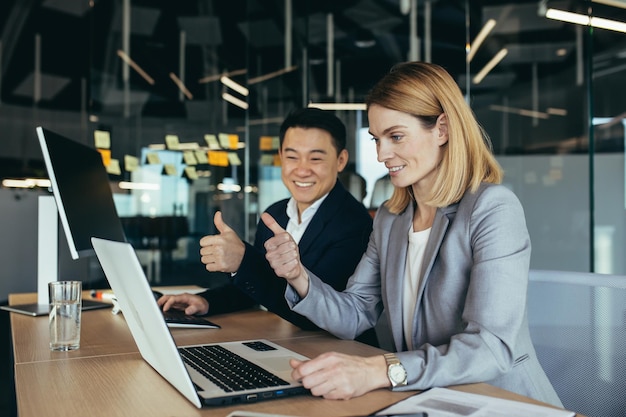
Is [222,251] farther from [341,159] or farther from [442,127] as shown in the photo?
[341,159]

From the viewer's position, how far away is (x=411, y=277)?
1.55 meters

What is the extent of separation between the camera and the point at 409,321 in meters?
1.51

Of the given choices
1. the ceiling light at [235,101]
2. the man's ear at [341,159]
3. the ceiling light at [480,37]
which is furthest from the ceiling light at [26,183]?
the man's ear at [341,159]

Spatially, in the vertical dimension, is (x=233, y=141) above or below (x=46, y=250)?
above

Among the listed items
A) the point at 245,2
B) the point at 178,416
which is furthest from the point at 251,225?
the point at 178,416

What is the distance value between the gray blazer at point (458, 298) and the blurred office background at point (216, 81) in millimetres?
3042

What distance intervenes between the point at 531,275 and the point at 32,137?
4966 millimetres

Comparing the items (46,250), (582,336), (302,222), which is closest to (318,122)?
(302,222)

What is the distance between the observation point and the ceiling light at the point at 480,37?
457 cm

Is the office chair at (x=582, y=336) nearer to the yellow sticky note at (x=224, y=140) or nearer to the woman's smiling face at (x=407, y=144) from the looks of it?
the woman's smiling face at (x=407, y=144)

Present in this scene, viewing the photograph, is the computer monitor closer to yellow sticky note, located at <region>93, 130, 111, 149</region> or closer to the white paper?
the white paper

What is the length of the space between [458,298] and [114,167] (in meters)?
4.24

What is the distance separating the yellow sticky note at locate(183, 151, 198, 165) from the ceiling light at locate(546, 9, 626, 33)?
3.04 metres

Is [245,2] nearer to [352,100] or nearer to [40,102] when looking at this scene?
[352,100]
